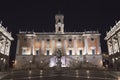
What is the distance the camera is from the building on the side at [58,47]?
2172 inches

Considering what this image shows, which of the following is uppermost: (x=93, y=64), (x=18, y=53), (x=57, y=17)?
(x=57, y=17)

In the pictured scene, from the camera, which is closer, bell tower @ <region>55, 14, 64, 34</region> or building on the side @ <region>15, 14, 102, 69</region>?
building on the side @ <region>15, 14, 102, 69</region>

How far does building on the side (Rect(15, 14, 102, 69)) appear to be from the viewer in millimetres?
55156

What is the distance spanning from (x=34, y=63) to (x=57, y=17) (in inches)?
964

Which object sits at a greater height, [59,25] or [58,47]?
[59,25]

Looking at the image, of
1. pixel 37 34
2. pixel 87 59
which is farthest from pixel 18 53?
pixel 87 59

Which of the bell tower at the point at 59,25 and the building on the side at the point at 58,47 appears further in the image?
the bell tower at the point at 59,25

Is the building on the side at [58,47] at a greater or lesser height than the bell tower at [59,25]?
lesser

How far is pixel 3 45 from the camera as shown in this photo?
50156mm

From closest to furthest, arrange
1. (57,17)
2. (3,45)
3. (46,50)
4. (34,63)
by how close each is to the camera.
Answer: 1. (3,45)
2. (34,63)
3. (46,50)
4. (57,17)

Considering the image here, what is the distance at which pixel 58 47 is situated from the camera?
190ft

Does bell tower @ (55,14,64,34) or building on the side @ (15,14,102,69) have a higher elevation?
bell tower @ (55,14,64,34)

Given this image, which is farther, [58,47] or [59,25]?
[59,25]

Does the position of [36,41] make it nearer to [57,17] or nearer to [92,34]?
[57,17]
